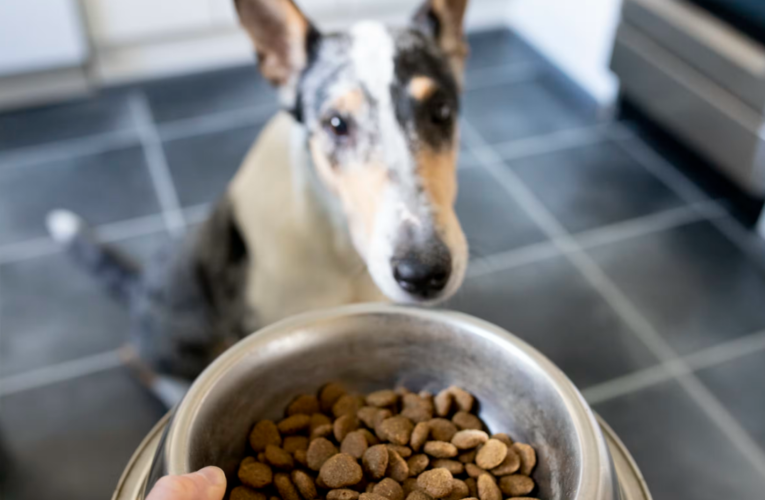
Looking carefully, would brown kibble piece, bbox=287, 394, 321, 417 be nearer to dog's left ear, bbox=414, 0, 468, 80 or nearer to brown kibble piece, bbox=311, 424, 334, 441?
brown kibble piece, bbox=311, 424, 334, 441

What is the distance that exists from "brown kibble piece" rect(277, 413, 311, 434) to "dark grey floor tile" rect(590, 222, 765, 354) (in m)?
1.33

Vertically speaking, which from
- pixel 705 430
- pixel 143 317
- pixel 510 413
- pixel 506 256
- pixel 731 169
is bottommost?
pixel 705 430

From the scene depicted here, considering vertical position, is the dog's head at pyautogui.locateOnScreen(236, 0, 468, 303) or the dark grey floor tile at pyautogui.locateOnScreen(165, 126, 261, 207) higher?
the dog's head at pyautogui.locateOnScreen(236, 0, 468, 303)

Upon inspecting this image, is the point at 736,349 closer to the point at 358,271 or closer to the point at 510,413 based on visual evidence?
the point at 358,271

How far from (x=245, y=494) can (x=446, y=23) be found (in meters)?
0.78

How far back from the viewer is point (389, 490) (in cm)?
59

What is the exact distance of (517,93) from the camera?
2.70 meters

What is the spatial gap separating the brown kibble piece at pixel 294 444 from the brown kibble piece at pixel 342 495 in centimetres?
8

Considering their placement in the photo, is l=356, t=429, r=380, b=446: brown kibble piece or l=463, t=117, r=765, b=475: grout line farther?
l=463, t=117, r=765, b=475: grout line

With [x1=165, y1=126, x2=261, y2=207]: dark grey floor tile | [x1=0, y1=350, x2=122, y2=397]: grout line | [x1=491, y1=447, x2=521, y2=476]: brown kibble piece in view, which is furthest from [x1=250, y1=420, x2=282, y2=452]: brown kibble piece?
[x1=165, y1=126, x2=261, y2=207]: dark grey floor tile

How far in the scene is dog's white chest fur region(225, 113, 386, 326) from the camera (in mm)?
1120

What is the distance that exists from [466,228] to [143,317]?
3.43 ft

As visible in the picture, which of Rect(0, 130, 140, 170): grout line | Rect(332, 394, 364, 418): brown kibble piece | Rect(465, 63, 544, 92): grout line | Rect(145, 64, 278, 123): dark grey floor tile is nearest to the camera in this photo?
Rect(332, 394, 364, 418): brown kibble piece

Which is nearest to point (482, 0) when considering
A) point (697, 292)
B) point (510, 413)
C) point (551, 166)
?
point (551, 166)
